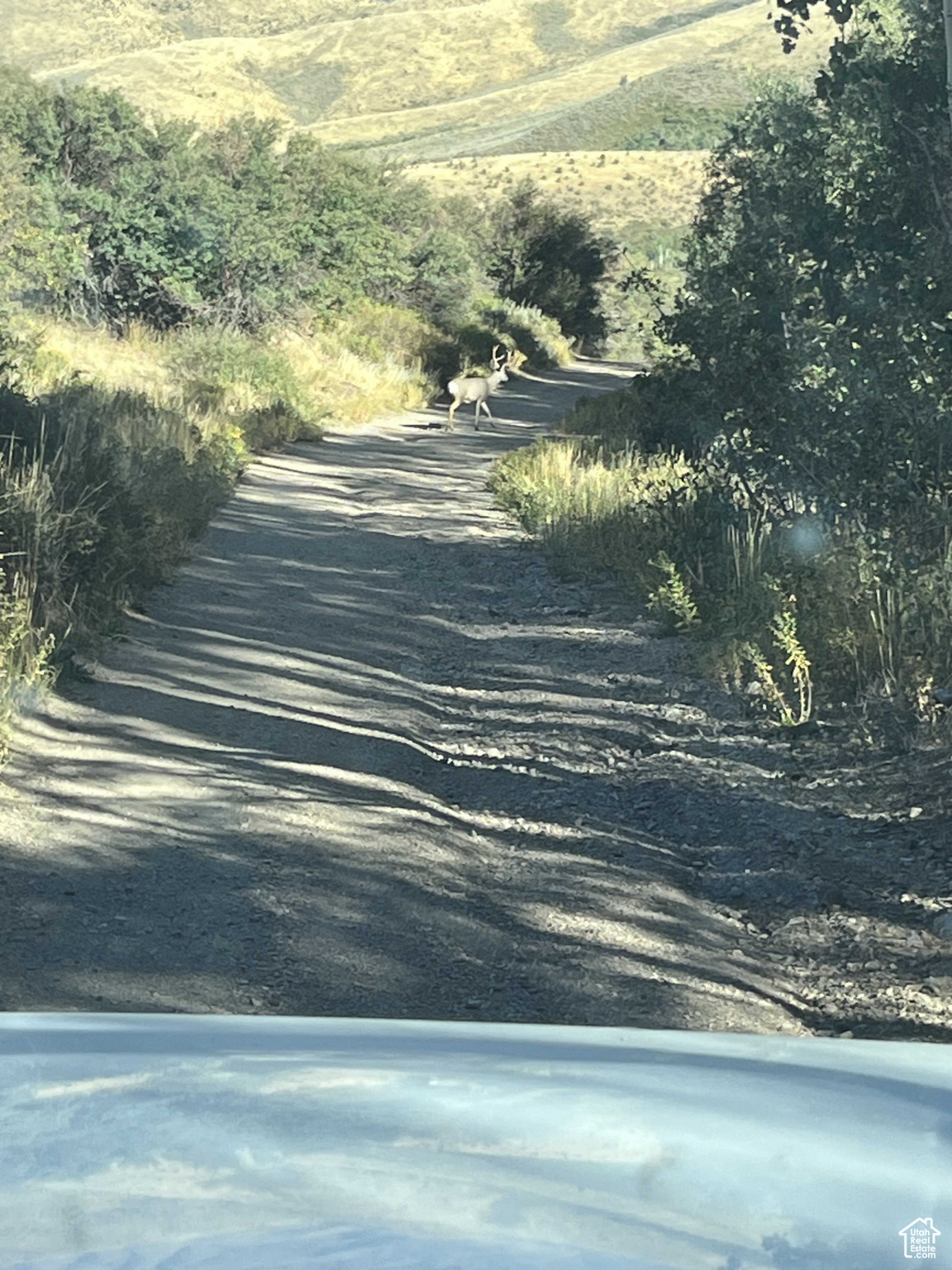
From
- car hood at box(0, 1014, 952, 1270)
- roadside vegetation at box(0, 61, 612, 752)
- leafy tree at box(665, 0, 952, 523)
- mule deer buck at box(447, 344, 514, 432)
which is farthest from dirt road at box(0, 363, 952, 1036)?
mule deer buck at box(447, 344, 514, 432)

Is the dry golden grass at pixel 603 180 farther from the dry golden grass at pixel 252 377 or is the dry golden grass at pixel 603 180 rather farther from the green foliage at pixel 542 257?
the dry golden grass at pixel 252 377

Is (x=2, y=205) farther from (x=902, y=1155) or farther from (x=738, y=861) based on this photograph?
(x=902, y=1155)

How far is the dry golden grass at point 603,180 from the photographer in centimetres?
8625

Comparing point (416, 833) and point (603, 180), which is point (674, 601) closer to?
point (416, 833)

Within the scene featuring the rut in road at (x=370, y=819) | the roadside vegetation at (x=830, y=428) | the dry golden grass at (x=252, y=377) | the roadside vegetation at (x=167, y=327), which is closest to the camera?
the rut in road at (x=370, y=819)

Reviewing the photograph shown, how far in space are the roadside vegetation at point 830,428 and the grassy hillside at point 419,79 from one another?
8474 centimetres

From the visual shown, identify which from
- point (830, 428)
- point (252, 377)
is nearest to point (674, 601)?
point (830, 428)

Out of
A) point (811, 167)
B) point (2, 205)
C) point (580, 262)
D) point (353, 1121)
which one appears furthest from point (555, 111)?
point (353, 1121)

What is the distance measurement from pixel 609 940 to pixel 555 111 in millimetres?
148001

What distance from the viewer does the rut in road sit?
4.50 m

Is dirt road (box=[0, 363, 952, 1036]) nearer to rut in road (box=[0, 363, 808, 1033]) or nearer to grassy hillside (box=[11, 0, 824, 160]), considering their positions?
rut in road (box=[0, 363, 808, 1033])

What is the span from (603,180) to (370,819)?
91804 millimetres

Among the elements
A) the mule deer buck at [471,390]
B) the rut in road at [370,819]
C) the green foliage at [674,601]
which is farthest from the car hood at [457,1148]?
the mule deer buck at [471,390]

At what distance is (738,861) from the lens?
5691 millimetres
